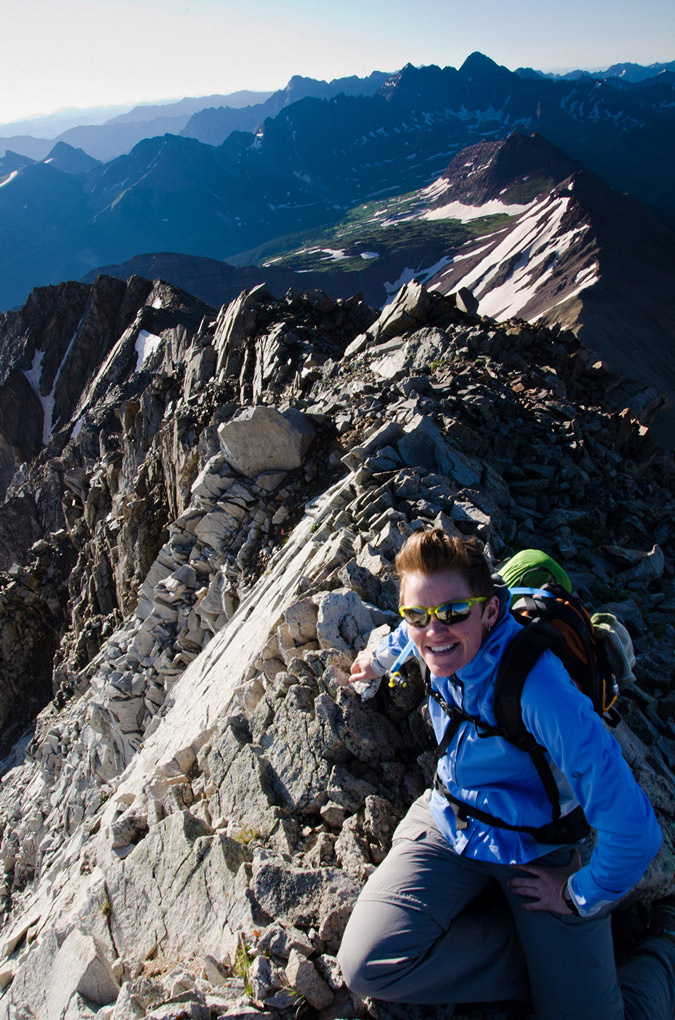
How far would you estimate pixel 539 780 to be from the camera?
131 inches

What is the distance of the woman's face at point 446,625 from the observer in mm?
3270

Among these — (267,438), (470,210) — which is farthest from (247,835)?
(470,210)

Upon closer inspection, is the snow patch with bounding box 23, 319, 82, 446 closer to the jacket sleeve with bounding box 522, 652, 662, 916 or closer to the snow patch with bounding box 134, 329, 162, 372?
the snow patch with bounding box 134, 329, 162, 372

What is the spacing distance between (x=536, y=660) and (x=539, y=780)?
82 centimetres

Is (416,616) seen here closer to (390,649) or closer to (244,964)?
(390,649)

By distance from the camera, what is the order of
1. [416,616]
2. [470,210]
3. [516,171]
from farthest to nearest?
[470,210] < [516,171] < [416,616]

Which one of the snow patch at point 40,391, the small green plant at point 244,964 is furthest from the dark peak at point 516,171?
the small green plant at point 244,964

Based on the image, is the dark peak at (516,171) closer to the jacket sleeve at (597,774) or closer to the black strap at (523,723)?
the black strap at (523,723)

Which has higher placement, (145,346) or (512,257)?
(512,257)

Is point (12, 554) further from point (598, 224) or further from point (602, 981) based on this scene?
point (598, 224)

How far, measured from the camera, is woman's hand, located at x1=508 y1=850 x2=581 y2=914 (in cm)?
328

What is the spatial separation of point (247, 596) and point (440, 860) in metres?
6.34

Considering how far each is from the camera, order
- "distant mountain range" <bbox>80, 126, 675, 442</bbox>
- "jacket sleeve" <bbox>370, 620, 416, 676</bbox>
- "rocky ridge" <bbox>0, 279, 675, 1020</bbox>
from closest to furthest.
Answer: "rocky ridge" <bbox>0, 279, 675, 1020</bbox>
"jacket sleeve" <bbox>370, 620, 416, 676</bbox>
"distant mountain range" <bbox>80, 126, 675, 442</bbox>

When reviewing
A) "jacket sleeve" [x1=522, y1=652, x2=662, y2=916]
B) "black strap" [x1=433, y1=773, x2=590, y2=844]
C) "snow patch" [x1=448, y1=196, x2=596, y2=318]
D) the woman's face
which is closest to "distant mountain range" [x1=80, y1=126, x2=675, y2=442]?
"snow patch" [x1=448, y1=196, x2=596, y2=318]
